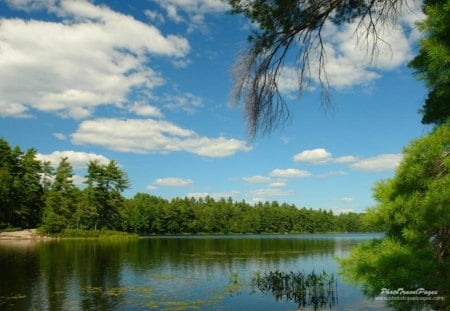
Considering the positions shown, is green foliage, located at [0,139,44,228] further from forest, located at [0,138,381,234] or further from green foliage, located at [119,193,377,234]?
green foliage, located at [119,193,377,234]

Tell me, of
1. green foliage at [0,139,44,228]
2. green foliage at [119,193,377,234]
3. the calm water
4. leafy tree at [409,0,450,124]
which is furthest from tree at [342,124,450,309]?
green foliage at [119,193,377,234]

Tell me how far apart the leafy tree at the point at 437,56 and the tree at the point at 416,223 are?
0.74 m

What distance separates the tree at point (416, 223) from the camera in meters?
4.40

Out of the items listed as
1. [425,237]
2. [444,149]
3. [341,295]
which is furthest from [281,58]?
[341,295]

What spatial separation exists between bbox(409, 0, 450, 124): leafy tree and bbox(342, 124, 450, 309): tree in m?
0.74

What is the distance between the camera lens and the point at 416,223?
4.68 m

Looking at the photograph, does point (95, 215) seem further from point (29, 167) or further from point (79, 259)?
point (79, 259)

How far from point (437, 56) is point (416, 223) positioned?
6.22ft

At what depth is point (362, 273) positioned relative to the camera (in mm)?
4980

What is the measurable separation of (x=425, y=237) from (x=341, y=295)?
21.1 m

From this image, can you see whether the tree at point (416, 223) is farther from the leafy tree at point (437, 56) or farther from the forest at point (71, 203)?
the forest at point (71, 203)

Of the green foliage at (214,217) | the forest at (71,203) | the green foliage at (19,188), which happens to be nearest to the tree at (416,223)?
the forest at (71,203)

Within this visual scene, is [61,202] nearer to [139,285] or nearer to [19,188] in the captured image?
[19,188]

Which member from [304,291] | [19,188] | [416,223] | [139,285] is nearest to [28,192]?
[19,188]
